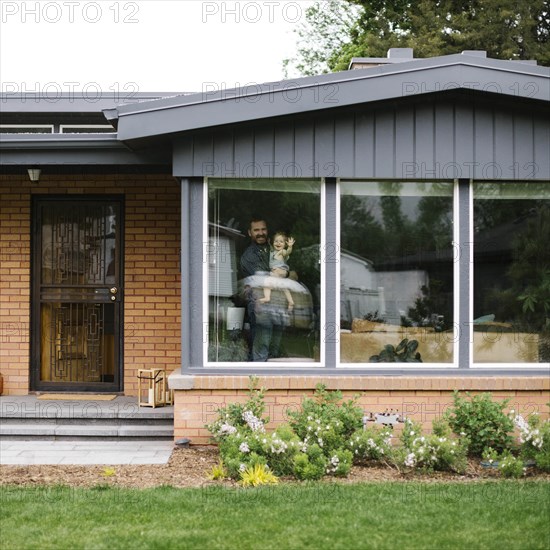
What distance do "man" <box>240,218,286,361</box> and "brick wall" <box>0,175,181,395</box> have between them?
6.01 ft

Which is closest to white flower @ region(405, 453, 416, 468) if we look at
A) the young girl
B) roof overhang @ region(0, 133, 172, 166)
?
the young girl

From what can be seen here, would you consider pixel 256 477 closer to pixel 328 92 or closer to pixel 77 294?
pixel 328 92

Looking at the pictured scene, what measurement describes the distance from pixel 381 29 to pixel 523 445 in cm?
2292

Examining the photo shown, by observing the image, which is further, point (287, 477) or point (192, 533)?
point (287, 477)

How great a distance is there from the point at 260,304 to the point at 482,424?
222 centimetres

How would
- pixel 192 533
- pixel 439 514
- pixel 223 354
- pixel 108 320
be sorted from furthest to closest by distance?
pixel 108 320 → pixel 223 354 → pixel 439 514 → pixel 192 533

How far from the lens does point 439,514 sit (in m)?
5.08

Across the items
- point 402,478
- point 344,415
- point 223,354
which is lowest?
point 402,478

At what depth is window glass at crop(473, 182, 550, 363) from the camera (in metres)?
7.25

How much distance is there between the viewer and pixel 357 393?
7.09 metres

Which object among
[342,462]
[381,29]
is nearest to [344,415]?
[342,462]

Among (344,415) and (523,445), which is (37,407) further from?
(523,445)

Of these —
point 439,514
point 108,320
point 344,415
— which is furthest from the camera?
point 108,320

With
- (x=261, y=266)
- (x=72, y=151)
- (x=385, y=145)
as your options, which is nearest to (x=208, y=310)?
(x=261, y=266)
